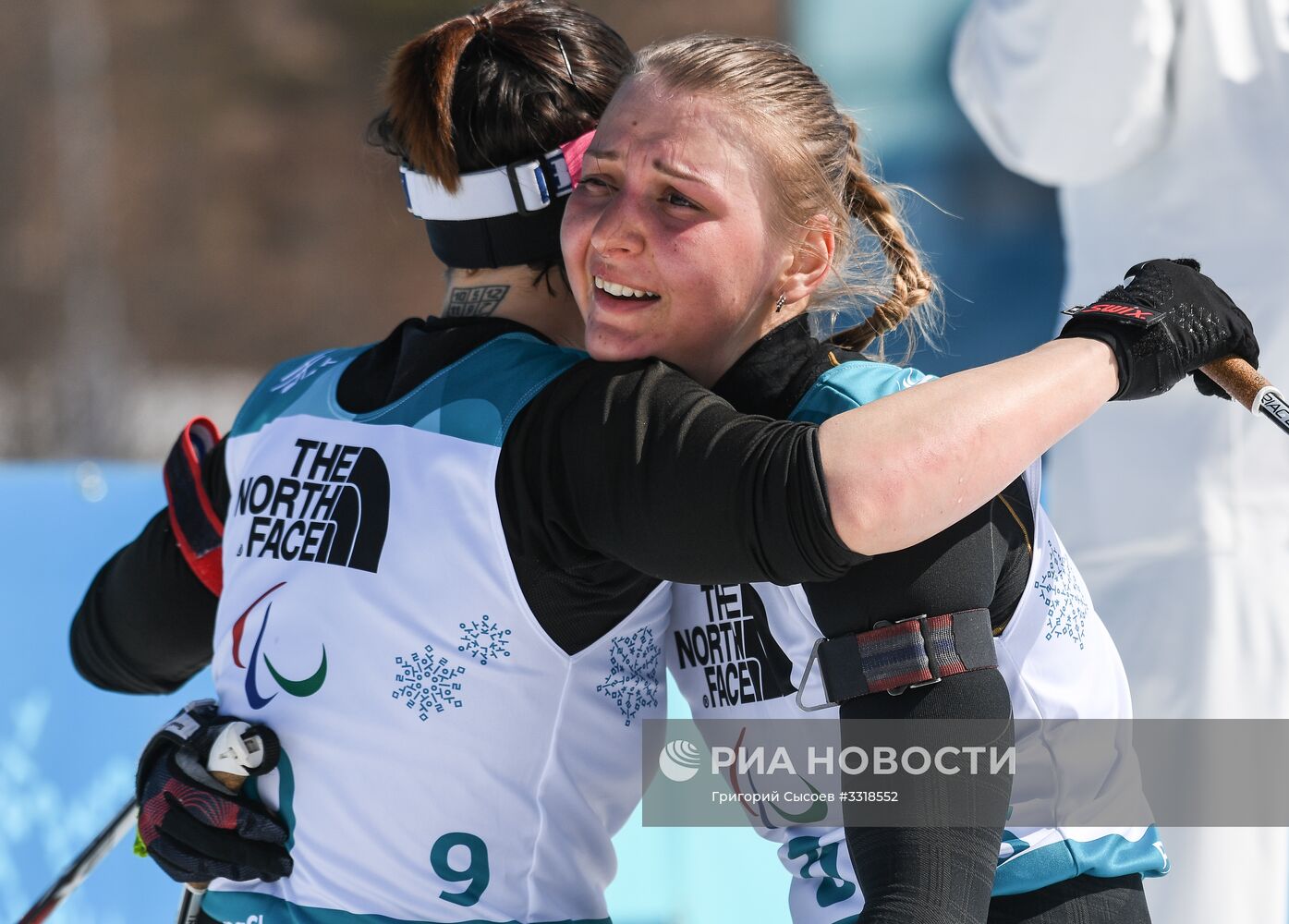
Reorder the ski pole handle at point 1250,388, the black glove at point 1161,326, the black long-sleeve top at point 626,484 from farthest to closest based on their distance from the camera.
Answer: the ski pole handle at point 1250,388 → the black glove at point 1161,326 → the black long-sleeve top at point 626,484

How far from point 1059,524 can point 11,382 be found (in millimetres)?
10195

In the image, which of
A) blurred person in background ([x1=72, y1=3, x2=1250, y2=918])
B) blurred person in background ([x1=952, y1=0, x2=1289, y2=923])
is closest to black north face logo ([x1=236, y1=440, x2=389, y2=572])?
blurred person in background ([x1=72, y1=3, x2=1250, y2=918])

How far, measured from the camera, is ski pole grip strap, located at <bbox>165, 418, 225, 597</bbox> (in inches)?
72.5

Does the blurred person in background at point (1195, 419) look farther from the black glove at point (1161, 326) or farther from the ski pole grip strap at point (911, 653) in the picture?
the ski pole grip strap at point (911, 653)

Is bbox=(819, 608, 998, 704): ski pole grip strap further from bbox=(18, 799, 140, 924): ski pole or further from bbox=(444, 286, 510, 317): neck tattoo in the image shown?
bbox=(18, 799, 140, 924): ski pole

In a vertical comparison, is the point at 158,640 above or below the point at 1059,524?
below

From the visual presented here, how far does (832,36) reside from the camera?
4336 mm

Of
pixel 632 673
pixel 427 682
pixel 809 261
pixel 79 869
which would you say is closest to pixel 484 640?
pixel 427 682

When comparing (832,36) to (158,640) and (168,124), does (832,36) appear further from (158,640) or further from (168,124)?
(168,124)

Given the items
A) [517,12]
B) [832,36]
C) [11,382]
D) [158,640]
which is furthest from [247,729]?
[11,382]

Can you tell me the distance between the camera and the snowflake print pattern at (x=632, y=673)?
1579mm

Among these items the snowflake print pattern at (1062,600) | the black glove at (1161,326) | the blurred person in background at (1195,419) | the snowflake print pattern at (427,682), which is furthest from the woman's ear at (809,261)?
the blurred person in background at (1195,419)

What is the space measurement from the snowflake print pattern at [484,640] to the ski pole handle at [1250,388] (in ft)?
2.56

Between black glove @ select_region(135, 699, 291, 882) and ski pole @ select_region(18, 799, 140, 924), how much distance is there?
446 millimetres
